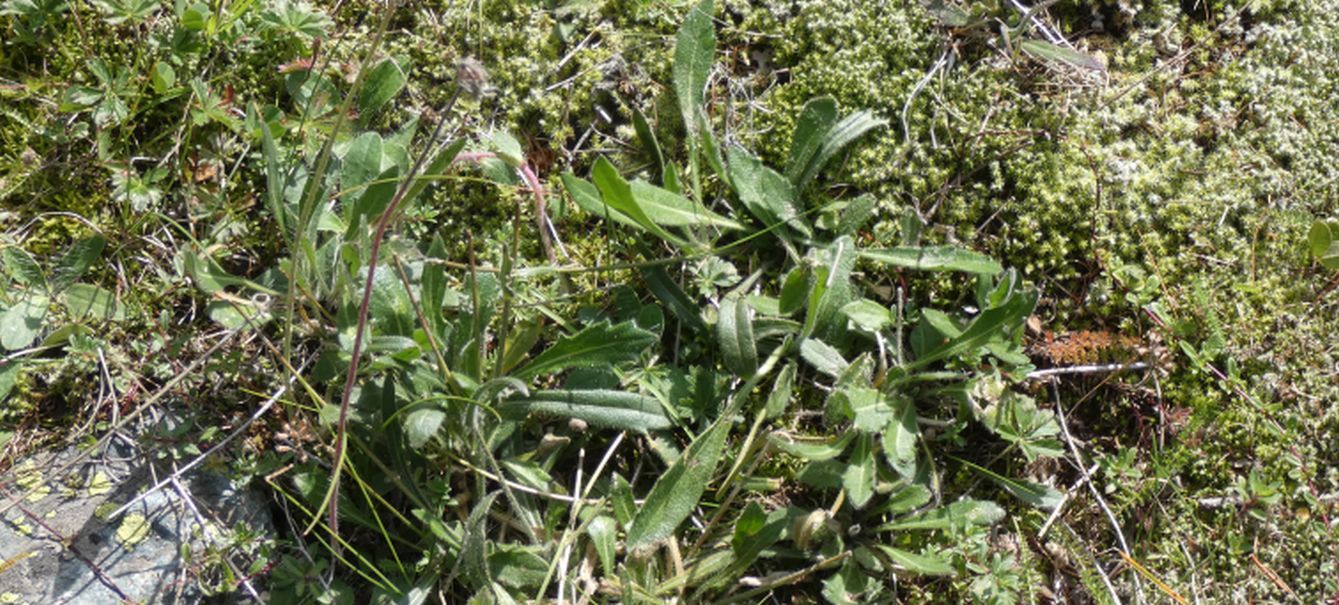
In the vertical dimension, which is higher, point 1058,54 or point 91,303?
point 1058,54

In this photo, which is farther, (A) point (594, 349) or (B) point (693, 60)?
A: (B) point (693, 60)

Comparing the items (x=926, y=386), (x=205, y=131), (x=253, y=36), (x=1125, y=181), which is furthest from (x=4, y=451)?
(x=1125, y=181)

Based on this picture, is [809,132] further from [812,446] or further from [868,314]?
[812,446]

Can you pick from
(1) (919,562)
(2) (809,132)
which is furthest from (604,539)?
(2) (809,132)

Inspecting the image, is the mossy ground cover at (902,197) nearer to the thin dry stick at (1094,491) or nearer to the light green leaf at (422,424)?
the thin dry stick at (1094,491)

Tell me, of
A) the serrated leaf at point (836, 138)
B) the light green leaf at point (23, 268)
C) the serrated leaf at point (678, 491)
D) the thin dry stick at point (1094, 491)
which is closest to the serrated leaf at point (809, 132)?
the serrated leaf at point (836, 138)

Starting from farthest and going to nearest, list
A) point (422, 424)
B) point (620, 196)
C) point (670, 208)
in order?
1. point (670, 208)
2. point (620, 196)
3. point (422, 424)

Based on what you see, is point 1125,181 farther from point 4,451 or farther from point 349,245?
point 4,451

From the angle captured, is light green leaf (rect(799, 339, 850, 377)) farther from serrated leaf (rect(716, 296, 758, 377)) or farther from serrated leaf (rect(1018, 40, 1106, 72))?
serrated leaf (rect(1018, 40, 1106, 72))
